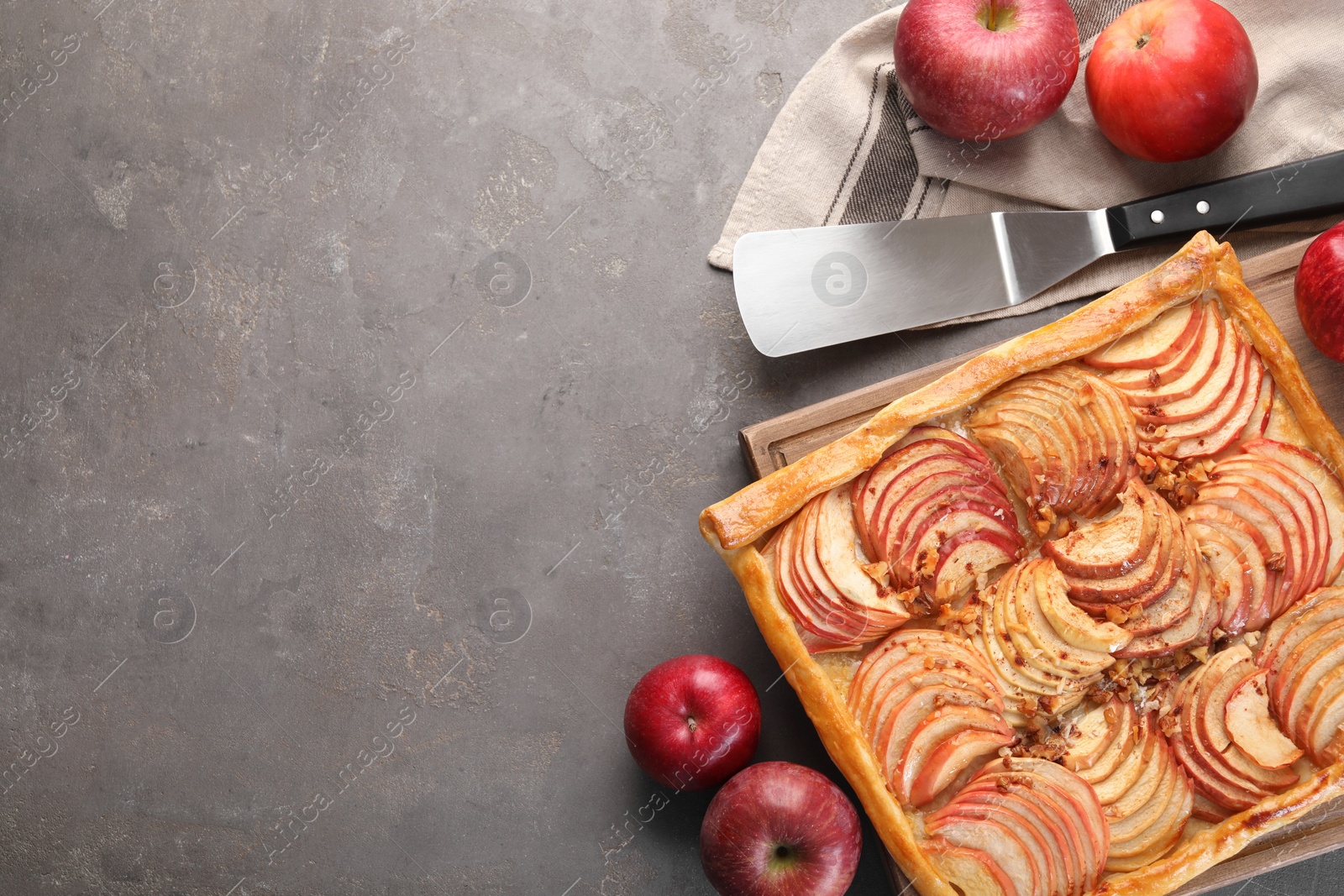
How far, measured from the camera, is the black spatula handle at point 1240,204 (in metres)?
2.55

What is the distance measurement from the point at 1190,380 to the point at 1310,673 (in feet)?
2.49

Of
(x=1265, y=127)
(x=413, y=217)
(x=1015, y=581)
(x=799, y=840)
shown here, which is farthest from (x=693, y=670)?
(x=1265, y=127)

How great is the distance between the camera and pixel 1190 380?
2.28 m

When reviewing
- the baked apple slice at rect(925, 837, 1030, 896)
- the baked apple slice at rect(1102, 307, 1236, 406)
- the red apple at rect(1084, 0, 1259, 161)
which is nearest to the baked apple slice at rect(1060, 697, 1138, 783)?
the baked apple slice at rect(925, 837, 1030, 896)

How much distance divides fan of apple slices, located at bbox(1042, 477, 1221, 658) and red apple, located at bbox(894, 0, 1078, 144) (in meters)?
1.13

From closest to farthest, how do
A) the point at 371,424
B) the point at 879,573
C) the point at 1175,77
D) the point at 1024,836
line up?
1. the point at 1024,836
2. the point at 879,573
3. the point at 1175,77
4. the point at 371,424

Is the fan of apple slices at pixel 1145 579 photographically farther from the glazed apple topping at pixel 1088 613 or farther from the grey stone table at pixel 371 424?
the grey stone table at pixel 371 424

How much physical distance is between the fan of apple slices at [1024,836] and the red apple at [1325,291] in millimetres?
1370

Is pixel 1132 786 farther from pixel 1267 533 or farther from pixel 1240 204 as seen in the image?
pixel 1240 204

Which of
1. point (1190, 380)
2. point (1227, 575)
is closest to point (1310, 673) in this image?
point (1227, 575)

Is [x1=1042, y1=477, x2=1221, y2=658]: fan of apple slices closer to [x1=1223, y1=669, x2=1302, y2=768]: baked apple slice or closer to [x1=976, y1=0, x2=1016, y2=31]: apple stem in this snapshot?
[x1=1223, y1=669, x2=1302, y2=768]: baked apple slice

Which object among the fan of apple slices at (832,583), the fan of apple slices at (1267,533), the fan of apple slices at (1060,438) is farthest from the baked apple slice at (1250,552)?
the fan of apple slices at (832,583)

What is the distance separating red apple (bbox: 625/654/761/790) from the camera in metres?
2.44

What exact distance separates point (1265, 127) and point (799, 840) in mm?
2477
